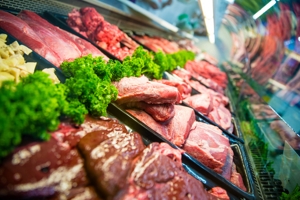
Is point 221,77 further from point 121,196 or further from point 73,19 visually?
point 121,196

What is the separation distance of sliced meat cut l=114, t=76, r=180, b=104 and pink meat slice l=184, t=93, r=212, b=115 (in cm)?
146

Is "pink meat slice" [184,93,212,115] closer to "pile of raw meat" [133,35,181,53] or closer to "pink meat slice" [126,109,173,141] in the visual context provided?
"pink meat slice" [126,109,173,141]

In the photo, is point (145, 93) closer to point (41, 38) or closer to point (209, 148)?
point (209, 148)

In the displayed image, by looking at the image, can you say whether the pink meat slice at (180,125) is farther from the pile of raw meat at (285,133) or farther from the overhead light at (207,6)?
the overhead light at (207,6)

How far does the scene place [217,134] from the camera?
3348 mm

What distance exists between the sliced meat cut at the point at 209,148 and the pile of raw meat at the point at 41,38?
2133 millimetres

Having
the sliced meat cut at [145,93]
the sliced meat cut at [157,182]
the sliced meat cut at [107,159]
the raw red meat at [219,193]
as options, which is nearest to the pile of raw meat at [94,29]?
the sliced meat cut at [145,93]

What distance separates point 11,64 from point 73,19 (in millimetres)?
2755

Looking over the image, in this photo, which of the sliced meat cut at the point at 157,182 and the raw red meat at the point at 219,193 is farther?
the raw red meat at the point at 219,193

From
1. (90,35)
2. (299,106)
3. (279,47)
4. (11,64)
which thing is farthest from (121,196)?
(279,47)

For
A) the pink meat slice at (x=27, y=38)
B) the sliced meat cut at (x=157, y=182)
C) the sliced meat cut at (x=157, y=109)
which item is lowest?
the sliced meat cut at (x=157, y=182)

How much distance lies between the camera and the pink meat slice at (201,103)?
4.02 metres

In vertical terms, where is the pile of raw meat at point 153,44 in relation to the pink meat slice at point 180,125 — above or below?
above

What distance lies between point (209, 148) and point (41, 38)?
2.97 metres
